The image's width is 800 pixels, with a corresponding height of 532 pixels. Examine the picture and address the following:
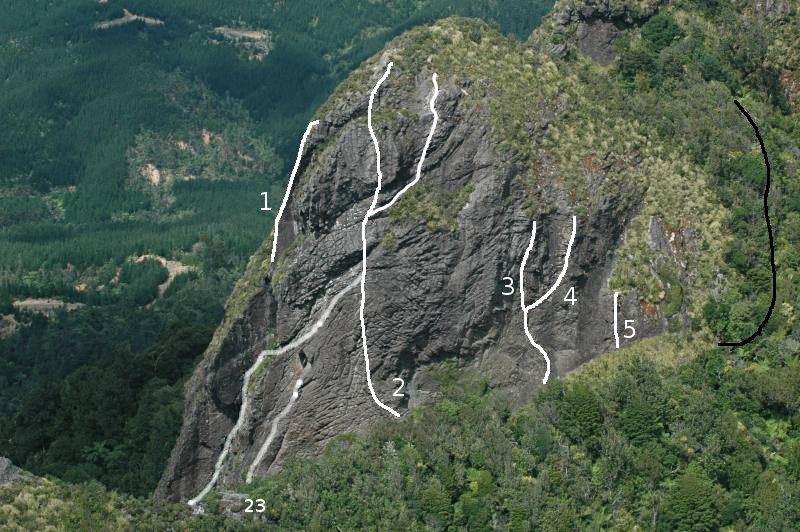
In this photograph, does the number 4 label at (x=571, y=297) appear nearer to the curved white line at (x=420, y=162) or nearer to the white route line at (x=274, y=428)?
the curved white line at (x=420, y=162)

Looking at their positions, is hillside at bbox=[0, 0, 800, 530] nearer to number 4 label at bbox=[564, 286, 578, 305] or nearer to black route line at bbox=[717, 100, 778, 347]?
number 4 label at bbox=[564, 286, 578, 305]

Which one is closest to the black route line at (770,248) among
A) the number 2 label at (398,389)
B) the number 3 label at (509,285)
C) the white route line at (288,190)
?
the number 3 label at (509,285)

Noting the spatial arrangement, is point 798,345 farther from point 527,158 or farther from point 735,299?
point 527,158

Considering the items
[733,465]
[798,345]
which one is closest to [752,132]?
[798,345]

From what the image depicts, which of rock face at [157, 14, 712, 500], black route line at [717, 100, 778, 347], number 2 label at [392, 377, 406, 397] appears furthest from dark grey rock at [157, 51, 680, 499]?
black route line at [717, 100, 778, 347]

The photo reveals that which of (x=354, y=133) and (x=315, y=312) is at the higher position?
(x=354, y=133)

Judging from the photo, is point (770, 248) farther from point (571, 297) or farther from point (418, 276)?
point (418, 276)
